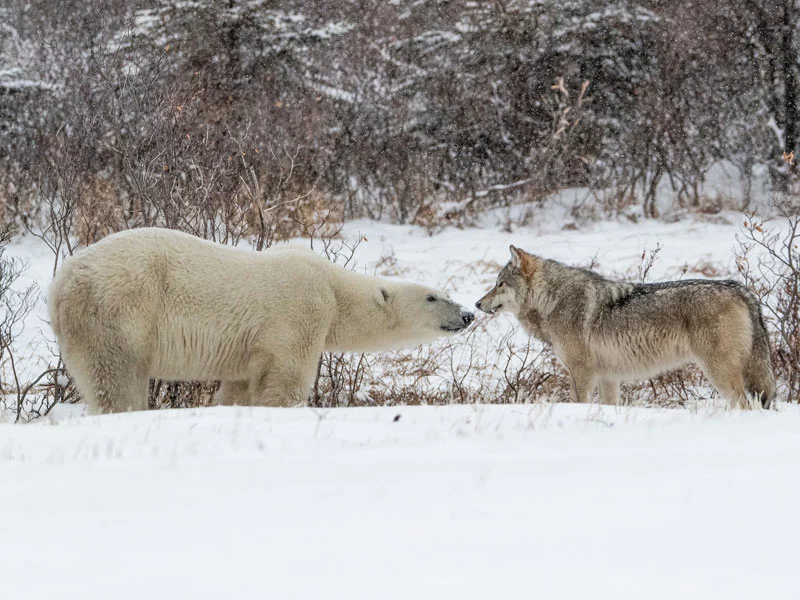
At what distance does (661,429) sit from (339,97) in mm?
14592

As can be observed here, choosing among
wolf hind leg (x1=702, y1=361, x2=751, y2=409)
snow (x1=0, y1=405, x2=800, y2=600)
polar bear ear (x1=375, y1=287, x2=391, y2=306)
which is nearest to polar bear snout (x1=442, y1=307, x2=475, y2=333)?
polar bear ear (x1=375, y1=287, x2=391, y2=306)

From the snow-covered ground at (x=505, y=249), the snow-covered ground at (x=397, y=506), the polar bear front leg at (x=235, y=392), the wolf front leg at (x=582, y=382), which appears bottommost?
the snow-covered ground at (x=505, y=249)

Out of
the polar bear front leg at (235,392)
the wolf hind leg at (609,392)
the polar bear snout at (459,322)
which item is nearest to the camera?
the polar bear front leg at (235,392)

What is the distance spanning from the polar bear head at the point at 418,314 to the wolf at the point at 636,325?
40.4 inches

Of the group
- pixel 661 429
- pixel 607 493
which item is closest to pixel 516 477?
pixel 607 493

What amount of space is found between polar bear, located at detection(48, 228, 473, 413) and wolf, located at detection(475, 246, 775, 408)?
59.3 inches

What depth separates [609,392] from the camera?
6844 millimetres

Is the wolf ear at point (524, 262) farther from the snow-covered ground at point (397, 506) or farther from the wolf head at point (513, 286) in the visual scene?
the snow-covered ground at point (397, 506)

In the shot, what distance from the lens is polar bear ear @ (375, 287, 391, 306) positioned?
578cm

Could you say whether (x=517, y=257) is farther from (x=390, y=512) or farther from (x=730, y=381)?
(x=390, y=512)

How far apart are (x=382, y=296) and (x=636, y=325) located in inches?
69.0

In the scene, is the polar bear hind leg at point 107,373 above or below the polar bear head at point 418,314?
above

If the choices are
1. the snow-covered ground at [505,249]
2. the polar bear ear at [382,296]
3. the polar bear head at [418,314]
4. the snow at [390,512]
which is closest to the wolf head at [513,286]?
the polar bear head at [418,314]

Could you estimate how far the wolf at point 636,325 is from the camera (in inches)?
229
